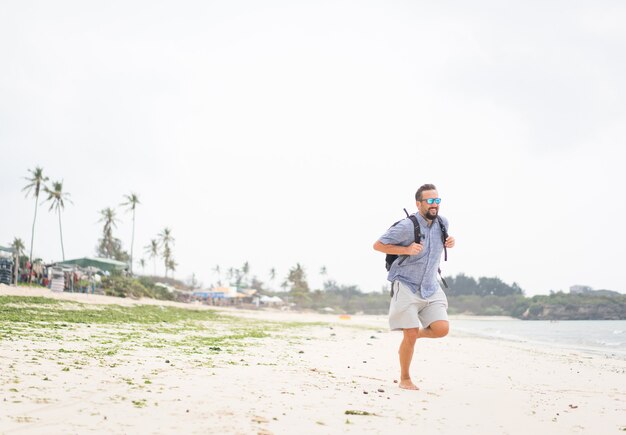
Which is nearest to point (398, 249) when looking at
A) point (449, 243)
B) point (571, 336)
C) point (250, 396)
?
point (449, 243)

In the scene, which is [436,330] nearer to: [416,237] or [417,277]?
[417,277]

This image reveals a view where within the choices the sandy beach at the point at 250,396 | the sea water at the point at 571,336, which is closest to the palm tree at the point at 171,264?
the sea water at the point at 571,336

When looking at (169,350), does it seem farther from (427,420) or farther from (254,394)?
(427,420)

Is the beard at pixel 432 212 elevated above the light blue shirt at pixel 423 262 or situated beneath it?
elevated above

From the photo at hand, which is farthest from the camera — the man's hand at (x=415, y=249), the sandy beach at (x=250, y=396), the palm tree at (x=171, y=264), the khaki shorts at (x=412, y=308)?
the palm tree at (x=171, y=264)

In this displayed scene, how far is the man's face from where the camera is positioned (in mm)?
5410

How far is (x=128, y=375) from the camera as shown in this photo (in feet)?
15.8

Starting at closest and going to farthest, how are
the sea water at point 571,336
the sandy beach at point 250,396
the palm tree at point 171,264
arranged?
the sandy beach at point 250,396 → the sea water at point 571,336 → the palm tree at point 171,264

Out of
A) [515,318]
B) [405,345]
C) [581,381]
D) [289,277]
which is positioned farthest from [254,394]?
[515,318]

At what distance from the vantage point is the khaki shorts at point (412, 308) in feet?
17.8

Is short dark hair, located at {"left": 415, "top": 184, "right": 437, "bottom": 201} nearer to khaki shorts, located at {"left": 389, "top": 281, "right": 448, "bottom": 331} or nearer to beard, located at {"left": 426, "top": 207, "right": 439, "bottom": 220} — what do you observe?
beard, located at {"left": 426, "top": 207, "right": 439, "bottom": 220}

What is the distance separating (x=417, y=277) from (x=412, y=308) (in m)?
0.35

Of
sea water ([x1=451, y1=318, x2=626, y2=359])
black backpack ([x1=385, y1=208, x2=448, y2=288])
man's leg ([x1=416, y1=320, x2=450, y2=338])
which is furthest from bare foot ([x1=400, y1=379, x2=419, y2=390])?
sea water ([x1=451, y1=318, x2=626, y2=359])

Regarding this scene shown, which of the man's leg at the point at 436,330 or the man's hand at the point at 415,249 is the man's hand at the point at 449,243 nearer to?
the man's hand at the point at 415,249
